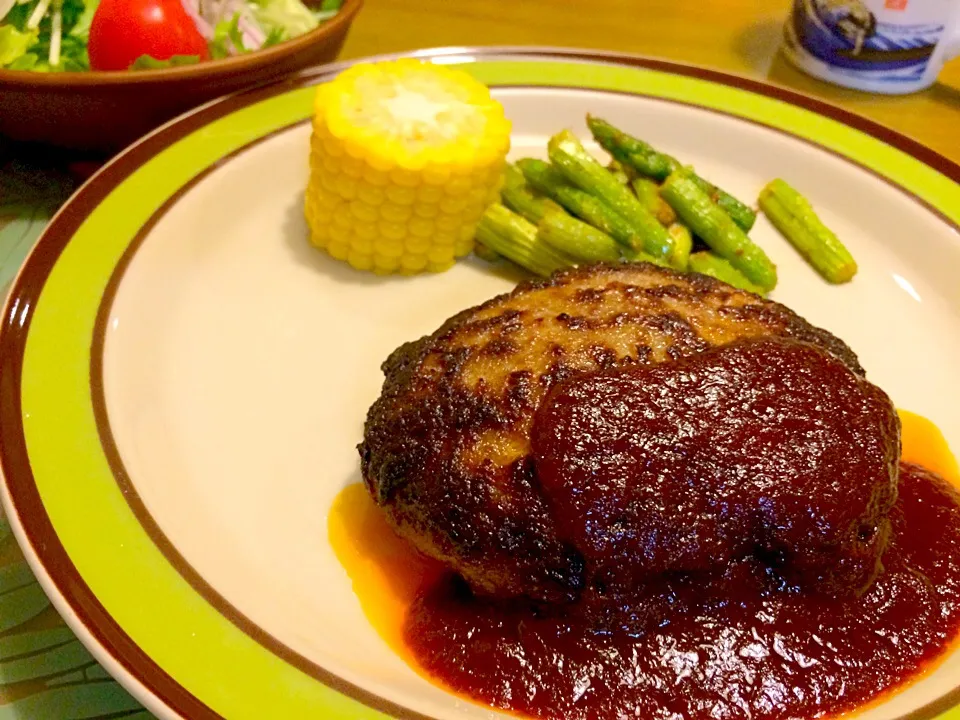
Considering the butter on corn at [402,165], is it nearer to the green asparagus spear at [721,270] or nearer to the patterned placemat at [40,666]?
the green asparagus spear at [721,270]

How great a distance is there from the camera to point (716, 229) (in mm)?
2908

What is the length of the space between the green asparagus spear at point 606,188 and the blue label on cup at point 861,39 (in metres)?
1.61

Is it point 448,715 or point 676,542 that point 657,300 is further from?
point 448,715

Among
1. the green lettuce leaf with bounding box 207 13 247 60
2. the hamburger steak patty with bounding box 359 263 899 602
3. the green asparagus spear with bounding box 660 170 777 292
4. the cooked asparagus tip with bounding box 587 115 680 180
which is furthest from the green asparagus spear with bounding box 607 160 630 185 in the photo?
the green lettuce leaf with bounding box 207 13 247 60

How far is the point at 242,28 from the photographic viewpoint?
3562mm

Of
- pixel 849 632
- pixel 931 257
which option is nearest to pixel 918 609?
pixel 849 632

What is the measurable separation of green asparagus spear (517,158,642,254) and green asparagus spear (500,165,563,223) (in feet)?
0.09

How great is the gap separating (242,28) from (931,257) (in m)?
2.87

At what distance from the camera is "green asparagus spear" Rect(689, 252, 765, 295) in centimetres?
280

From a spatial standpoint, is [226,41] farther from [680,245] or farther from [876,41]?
[876,41]

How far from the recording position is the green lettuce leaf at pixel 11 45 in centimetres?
329

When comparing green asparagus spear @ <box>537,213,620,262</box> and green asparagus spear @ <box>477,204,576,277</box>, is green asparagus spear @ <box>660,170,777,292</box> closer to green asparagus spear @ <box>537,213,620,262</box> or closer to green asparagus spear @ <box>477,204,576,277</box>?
green asparagus spear @ <box>537,213,620,262</box>

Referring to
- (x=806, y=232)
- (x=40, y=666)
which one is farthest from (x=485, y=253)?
(x=40, y=666)

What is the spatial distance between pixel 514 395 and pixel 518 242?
109 cm
